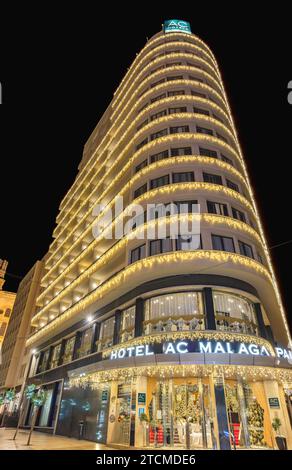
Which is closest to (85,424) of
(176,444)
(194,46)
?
(176,444)

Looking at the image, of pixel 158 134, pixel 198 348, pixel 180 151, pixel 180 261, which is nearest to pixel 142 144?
pixel 158 134

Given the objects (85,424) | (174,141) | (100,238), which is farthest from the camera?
(100,238)

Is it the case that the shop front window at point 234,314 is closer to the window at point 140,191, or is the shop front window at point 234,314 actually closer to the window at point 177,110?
the window at point 140,191

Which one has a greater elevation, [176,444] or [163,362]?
[163,362]

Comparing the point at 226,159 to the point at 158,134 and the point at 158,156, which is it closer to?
the point at 158,156

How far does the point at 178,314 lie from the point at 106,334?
811 centimetres

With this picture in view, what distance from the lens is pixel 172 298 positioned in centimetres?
1834

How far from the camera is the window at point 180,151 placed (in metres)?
24.3

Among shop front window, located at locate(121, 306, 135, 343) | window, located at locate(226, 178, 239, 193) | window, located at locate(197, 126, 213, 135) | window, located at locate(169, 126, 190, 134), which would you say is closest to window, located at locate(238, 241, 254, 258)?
window, located at locate(226, 178, 239, 193)

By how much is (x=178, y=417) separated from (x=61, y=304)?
22.6 meters

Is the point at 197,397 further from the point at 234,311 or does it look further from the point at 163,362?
the point at 234,311

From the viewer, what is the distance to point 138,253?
20953 mm

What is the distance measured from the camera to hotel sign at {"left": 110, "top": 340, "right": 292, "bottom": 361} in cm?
1487

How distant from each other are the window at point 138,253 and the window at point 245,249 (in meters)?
6.68
